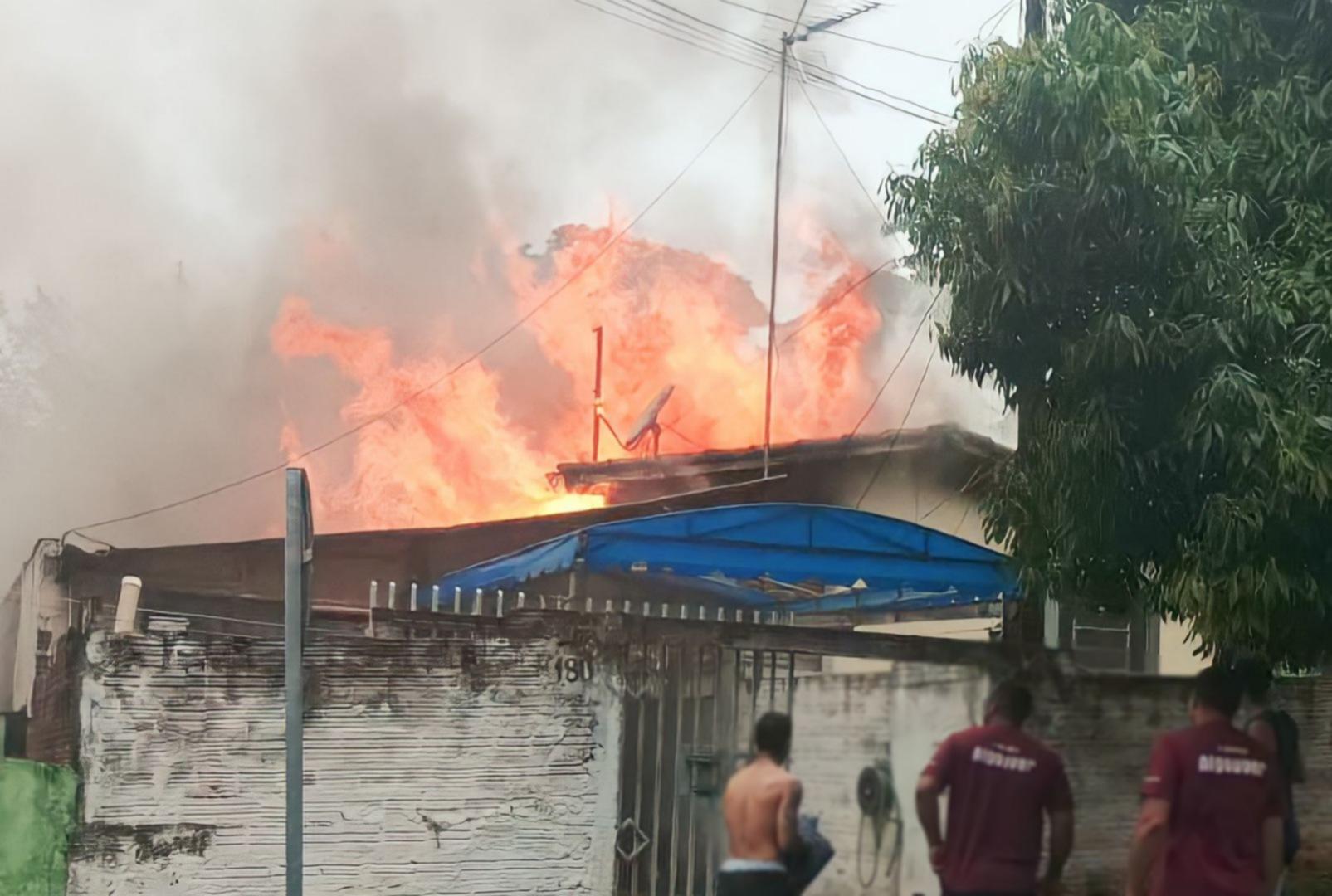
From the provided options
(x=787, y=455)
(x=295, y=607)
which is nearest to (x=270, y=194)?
(x=787, y=455)

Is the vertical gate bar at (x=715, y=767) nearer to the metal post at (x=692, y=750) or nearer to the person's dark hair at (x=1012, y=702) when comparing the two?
the metal post at (x=692, y=750)

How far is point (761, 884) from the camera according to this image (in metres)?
6.41

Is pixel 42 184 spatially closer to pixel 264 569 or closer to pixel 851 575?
pixel 264 569

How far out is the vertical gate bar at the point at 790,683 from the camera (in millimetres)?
7258

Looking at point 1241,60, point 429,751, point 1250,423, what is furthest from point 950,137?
point 429,751

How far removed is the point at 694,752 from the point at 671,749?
0.61 ft

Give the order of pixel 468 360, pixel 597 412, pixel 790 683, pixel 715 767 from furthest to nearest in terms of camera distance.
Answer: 1. pixel 597 412
2. pixel 468 360
3. pixel 790 683
4. pixel 715 767

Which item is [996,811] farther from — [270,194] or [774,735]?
[270,194]

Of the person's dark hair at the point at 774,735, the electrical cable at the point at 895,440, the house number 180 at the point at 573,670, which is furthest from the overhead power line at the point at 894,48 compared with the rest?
the person's dark hair at the point at 774,735

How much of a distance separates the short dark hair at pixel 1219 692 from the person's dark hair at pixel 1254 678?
99 millimetres

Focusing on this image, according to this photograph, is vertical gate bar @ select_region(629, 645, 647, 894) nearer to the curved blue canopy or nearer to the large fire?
the curved blue canopy

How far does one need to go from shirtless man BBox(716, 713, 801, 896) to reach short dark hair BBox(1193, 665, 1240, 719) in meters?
1.82

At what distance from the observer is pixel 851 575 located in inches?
435

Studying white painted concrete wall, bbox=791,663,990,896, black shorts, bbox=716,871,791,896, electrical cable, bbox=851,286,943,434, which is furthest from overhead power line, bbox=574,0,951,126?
black shorts, bbox=716,871,791,896
